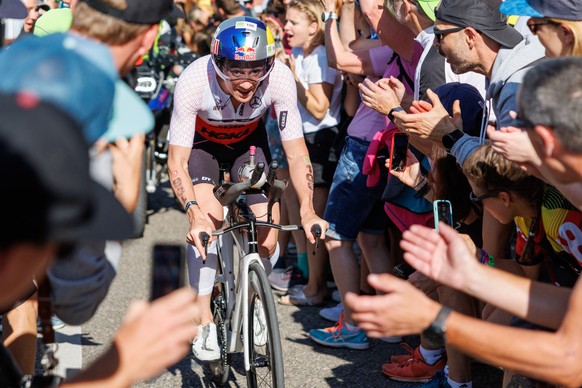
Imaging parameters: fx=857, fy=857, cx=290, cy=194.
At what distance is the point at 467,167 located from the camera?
3.86 m

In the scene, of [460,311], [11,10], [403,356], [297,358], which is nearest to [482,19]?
[460,311]

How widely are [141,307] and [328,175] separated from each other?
15.0ft

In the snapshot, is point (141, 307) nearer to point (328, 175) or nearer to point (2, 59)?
→ point (2, 59)

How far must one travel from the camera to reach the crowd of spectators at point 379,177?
193 cm

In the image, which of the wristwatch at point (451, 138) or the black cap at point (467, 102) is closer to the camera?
the wristwatch at point (451, 138)

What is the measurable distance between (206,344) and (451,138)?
6.04ft

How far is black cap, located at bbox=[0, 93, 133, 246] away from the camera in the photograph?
1.68m

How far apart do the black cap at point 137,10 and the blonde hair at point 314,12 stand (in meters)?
3.88

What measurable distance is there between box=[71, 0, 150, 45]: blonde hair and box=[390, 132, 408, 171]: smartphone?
228 centimetres

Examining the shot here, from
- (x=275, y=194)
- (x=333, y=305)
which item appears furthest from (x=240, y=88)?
(x=333, y=305)

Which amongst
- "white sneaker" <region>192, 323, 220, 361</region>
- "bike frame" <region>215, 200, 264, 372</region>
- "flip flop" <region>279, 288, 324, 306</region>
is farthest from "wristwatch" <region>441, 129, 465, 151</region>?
"flip flop" <region>279, 288, 324, 306</region>

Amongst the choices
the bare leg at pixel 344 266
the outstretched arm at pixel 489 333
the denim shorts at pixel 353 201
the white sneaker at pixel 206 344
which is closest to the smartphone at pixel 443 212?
the outstretched arm at pixel 489 333

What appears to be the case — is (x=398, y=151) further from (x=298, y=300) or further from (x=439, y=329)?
(x=439, y=329)

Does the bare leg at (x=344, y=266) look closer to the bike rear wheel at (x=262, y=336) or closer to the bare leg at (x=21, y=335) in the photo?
the bike rear wheel at (x=262, y=336)
